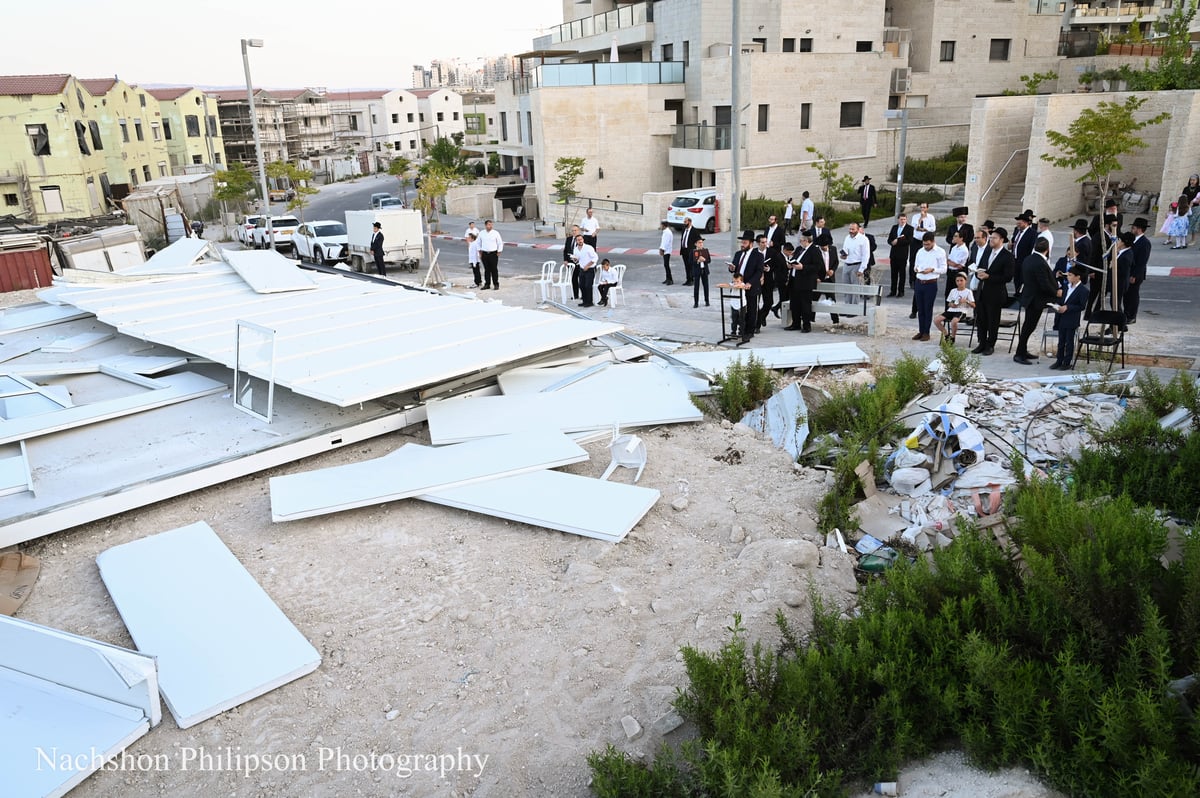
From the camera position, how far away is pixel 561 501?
25.0 ft

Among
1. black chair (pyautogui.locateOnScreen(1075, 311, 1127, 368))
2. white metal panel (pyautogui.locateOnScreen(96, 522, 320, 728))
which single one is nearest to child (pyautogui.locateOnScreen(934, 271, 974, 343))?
black chair (pyautogui.locateOnScreen(1075, 311, 1127, 368))

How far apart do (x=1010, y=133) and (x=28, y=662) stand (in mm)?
26921

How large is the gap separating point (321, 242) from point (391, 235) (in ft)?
12.0

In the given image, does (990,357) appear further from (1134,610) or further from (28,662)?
(28,662)

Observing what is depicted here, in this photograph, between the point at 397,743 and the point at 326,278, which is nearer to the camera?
the point at 397,743

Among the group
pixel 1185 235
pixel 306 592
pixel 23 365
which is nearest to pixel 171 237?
pixel 23 365

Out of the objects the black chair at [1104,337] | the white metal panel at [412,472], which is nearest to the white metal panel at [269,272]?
the white metal panel at [412,472]

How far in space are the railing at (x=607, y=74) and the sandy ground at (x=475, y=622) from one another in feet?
95.4

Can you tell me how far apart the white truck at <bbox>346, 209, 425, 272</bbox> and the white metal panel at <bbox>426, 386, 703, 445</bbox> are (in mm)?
15609

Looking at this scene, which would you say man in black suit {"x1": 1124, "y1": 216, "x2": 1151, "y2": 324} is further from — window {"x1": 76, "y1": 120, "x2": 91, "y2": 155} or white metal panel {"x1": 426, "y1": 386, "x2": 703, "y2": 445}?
window {"x1": 76, "y1": 120, "x2": 91, "y2": 155}

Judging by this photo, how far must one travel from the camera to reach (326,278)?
15.9 m

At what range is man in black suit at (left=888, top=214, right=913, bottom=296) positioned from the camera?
1636 centimetres

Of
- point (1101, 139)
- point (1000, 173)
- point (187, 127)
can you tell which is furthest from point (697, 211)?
point (187, 127)

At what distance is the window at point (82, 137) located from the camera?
4238cm
